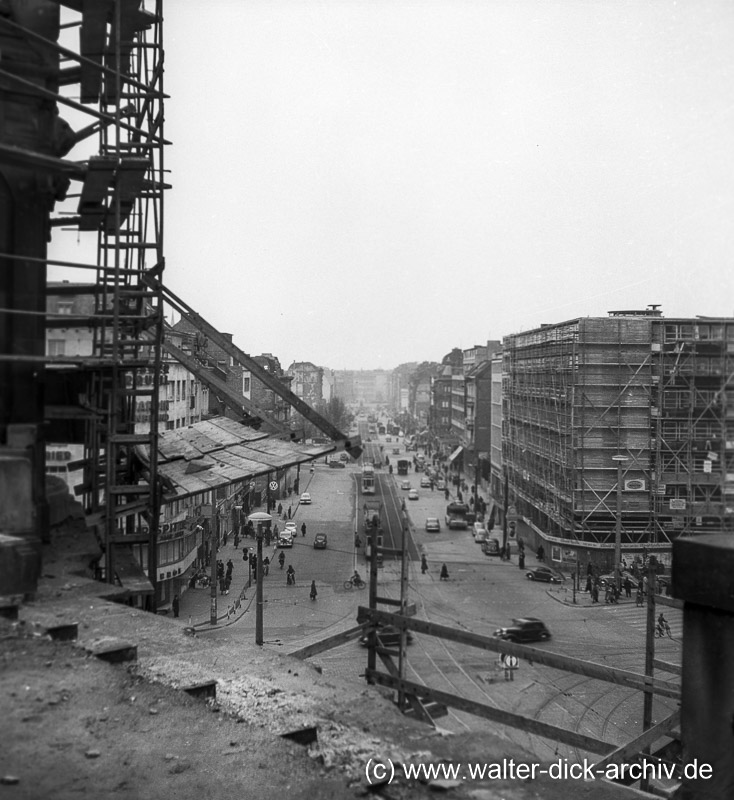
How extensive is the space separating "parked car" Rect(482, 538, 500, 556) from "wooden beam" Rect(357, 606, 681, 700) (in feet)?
33.5

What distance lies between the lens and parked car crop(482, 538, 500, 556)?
15.9 m

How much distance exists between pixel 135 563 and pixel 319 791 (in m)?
4.39

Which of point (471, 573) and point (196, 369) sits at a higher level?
point (196, 369)

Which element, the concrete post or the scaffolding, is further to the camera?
the scaffolding

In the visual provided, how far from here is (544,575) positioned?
43.9 ft

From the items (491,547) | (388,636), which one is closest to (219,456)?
(388,636)

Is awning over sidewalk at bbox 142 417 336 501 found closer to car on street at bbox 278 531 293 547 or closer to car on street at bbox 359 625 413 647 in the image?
car on street at bbox 359 625 413 647

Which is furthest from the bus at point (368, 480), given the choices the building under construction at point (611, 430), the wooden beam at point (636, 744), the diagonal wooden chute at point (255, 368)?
the wooden beam at point (636, 744)

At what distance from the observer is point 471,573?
15102 millimetres

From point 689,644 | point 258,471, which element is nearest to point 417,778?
point 689,644

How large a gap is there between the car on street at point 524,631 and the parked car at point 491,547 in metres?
3.49

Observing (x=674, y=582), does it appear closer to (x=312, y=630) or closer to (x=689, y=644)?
(x=689, y=644)

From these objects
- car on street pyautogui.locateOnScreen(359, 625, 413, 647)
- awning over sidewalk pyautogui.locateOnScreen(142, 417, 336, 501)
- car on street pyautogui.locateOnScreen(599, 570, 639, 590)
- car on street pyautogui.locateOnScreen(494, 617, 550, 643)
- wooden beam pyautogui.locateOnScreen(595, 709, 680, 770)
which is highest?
awning over sidewalk pyautogui.locateOnScreen(142, 417, 336, 501)

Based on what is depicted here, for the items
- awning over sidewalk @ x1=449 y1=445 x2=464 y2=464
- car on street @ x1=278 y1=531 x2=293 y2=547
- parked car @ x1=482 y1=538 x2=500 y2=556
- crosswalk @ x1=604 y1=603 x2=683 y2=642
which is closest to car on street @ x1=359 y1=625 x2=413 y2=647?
crosswalk @ x1=604 y1=603 x2=683 y2=642
